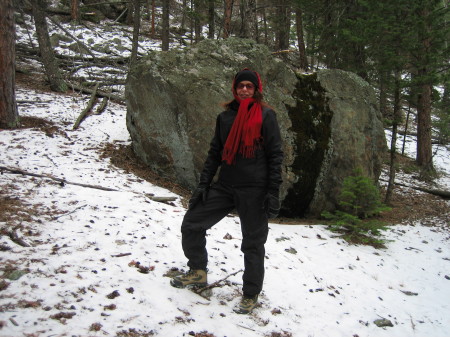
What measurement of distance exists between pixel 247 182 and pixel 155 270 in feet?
5.16

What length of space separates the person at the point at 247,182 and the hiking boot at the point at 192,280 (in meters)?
0.18

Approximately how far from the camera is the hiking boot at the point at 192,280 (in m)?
3.58

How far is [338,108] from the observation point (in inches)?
298

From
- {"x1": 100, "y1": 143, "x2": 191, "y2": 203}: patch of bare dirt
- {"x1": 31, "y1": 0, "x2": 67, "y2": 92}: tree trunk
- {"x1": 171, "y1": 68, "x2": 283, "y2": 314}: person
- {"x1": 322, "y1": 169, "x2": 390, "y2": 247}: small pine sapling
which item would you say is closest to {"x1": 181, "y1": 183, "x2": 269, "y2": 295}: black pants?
{"x1": 171, "y1": 68, "x2": 283, "y2": 314}: person

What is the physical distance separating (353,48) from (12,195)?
9.09m

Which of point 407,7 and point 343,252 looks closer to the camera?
point 343,252

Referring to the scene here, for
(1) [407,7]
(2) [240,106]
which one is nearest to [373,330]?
(2) [240,106]

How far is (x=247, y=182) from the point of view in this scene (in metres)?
3.28

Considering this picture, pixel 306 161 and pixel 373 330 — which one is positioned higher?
pixel 306 161

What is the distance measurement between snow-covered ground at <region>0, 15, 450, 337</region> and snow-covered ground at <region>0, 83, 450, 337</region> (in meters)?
0.02

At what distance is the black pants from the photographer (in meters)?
3.28

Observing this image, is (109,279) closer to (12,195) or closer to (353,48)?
(12,195)

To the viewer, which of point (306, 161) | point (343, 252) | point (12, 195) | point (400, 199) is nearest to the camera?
point (12, 195)

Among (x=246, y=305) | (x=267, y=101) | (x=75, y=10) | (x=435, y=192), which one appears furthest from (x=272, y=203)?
(x=75, y=10)
